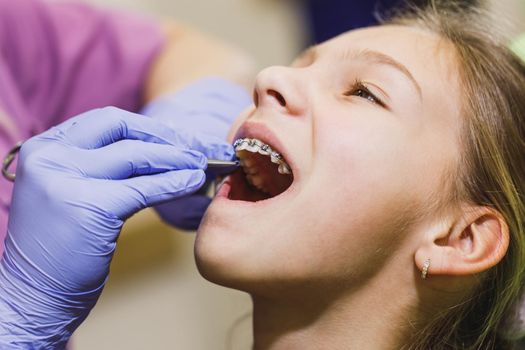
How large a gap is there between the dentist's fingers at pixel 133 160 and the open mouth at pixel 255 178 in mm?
84

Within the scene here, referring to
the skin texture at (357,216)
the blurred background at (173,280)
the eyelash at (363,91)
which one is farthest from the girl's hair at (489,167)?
the blurred background at (173,280)

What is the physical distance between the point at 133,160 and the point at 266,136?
0.59ft

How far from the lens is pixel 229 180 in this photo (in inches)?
38.8

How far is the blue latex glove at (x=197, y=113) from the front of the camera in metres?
1.14

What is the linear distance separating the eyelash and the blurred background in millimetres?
951

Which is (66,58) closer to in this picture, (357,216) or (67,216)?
(67,216)

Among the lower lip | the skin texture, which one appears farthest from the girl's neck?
the lower lip

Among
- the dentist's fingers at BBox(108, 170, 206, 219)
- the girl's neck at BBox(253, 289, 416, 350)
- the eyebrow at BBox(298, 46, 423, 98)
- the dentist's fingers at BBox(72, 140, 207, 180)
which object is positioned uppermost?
the eyebrow at BBox(298, 46, 423, 98)

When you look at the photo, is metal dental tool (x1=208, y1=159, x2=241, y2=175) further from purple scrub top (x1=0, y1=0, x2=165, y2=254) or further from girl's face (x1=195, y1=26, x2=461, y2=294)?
purple scrub top (x1=0, y1=0, x2=165, y2=254)

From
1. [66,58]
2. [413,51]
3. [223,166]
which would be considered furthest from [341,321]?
[66,58]

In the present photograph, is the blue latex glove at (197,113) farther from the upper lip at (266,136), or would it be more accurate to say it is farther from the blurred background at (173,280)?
the blurred background at (173,280)

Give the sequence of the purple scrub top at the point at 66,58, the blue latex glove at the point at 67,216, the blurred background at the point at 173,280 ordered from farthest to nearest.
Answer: the blurred background at the point at 173,280
the purple scrub top at the point at 66,58
the blue latex glove at the point at 67,216

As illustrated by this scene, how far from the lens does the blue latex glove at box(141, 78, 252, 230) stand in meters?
1.14

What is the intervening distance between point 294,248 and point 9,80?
2.48 feet
